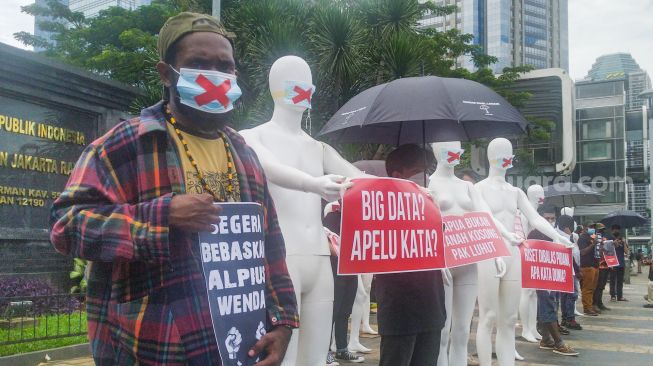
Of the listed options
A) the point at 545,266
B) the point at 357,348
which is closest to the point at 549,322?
the point at 357,348

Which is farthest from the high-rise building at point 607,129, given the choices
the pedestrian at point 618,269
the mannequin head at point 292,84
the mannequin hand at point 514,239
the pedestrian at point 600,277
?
the mannequin head at point 292,84

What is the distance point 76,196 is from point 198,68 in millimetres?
517

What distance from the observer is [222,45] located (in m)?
1.98

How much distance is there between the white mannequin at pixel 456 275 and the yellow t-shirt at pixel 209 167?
2.92 m

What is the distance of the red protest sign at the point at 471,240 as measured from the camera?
4.62m

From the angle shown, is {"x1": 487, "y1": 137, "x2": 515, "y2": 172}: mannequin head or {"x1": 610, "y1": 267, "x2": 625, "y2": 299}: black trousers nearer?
{"x1": 487, "y1": 137, "x2": 515, "y2": 172}: mannequin head

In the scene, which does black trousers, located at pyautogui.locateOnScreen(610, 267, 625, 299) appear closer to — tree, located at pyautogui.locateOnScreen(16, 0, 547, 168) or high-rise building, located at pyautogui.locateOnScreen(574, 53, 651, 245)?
tree, located at pyautogui.locateOnScreen(16, 0, 547, 168)

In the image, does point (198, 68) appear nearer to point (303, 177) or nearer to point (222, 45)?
point (222, 45)

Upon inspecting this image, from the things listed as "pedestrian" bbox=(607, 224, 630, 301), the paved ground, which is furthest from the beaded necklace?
"pedestrian" bbox=(607, 224, 630, 301)

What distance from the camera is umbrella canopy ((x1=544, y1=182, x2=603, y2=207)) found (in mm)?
14180

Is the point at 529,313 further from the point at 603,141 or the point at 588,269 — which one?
the point at 603,141

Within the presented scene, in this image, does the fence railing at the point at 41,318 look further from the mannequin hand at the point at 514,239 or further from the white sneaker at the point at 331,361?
the mannequin hand at the point at 514,239

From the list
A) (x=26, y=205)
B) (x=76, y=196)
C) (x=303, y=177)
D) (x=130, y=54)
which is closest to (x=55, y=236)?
(x=76, y=196)

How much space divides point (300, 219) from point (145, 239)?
189 centimetres
